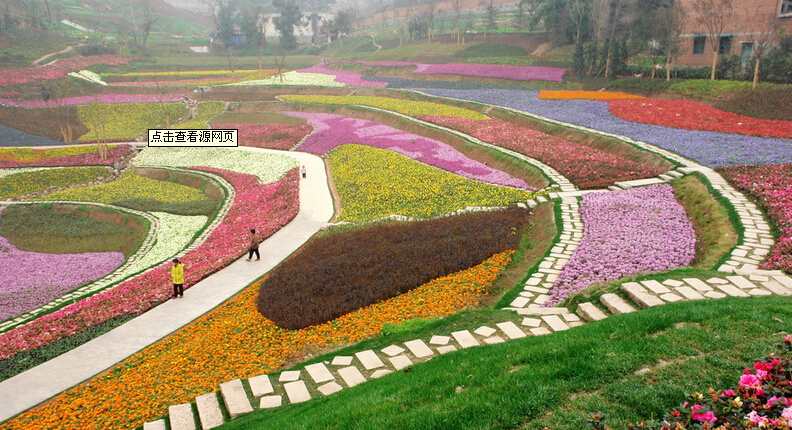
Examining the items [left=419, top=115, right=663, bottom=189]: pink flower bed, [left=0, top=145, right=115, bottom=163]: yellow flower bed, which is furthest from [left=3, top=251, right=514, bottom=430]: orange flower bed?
[left=0, top=145, right=115, bottom=163]: yellow flower bed

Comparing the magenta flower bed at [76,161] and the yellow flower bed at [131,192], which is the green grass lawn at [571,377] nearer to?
the yellow flower bed at [131,192]

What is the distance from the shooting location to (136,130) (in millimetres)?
46406

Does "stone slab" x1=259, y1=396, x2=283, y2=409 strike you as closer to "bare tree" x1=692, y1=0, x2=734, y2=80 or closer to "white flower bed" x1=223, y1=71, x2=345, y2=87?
"bare tree" x1=692, y1=0, x2=734, y2=80

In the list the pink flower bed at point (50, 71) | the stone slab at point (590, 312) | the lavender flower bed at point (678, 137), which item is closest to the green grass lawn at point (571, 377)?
the stone slab at point (590, 312)

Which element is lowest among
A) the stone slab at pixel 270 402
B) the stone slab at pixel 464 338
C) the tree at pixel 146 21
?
the stone slab at pixel 270 402

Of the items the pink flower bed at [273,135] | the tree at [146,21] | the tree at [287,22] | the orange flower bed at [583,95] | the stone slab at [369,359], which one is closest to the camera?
the stone slab at [369,359]

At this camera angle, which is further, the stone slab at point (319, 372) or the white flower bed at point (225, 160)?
the white flower bed at point (225, 160)

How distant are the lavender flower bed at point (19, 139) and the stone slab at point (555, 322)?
1788 inches

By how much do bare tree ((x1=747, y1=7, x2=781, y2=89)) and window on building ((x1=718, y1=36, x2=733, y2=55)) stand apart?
6.58 ft

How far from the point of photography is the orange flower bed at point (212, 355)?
28.4 ft

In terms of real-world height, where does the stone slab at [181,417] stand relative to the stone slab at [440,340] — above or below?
below

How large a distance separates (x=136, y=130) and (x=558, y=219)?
43555mm

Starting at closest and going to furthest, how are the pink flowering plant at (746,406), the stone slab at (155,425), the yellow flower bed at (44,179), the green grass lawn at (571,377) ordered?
the pink flowering plant at (746,406) → the green grass lawn at (571,377) → the stone slab at (155,425) → the yellow flower bed at (44,179)

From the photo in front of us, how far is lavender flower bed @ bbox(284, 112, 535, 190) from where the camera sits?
2373 cm
